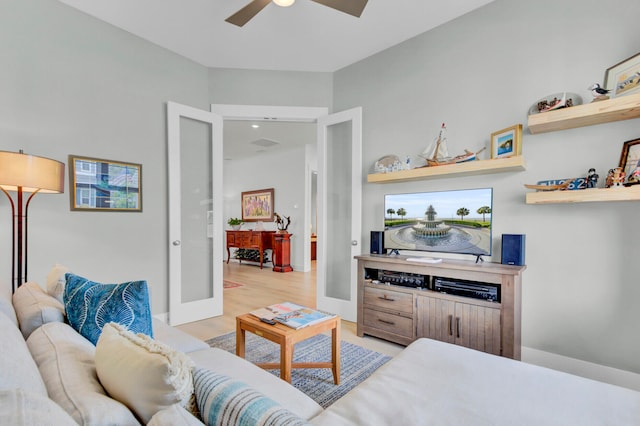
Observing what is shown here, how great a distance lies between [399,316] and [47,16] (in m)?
3.94

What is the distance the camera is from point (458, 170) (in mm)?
2596

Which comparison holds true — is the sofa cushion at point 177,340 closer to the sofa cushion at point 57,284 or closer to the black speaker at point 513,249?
the sofa cushion at point 57,284

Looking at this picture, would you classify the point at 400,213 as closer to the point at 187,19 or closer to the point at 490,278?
the point at 490,278

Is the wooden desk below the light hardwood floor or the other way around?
the other way around

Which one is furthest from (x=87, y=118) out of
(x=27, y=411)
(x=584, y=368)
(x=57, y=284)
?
(x=584, y=368)

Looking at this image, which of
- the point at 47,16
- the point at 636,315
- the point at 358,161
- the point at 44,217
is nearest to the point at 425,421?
the point at 636,315

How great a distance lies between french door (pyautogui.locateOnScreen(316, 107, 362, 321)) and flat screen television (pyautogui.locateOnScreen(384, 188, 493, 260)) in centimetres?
53

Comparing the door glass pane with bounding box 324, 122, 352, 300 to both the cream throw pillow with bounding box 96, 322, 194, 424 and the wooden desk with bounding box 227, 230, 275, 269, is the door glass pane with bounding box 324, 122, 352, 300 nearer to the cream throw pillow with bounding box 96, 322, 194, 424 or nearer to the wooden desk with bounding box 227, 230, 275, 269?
the cream throw pillow with bounding box 96, 322, 194, 424

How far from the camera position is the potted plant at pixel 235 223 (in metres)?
8.27

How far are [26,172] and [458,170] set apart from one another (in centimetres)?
314

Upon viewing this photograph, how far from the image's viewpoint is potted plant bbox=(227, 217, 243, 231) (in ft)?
27.1

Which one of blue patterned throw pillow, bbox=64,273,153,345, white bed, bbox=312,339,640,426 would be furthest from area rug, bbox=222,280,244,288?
white bed, bbox=312,339,640,426

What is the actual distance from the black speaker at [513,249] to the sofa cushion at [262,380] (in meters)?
1.95

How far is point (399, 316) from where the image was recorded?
8.82 feet
